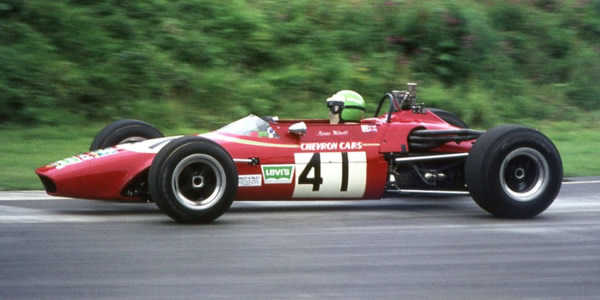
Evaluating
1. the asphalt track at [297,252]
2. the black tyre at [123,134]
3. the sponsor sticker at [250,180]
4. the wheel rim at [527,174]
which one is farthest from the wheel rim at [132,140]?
the wheel rim at [527,174]

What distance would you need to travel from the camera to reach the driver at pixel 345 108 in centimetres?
867

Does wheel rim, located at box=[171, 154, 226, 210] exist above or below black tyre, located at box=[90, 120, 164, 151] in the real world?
below

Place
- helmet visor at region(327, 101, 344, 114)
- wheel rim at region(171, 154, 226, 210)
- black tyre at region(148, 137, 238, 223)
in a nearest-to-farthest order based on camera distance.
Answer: black tyre at region(148, 137, 238, 223) → wheel rim at region(171, 154, 226, 210) → helmet visor at region(327, 101, 344, 114)

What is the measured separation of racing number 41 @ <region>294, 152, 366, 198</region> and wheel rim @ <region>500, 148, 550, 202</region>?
1.28 meters

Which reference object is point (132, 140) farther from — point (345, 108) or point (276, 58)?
point (276, 58)

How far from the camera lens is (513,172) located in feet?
26.0

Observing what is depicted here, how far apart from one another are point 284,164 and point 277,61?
8205 millimetres

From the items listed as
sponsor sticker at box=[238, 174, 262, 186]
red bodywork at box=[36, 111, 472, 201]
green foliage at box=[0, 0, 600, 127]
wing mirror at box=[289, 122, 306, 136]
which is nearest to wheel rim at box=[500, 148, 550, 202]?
red bodywork at box=[36, 111, 472, 201]

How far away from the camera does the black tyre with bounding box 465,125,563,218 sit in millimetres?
7641

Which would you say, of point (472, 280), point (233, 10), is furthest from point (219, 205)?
point (233, 10)

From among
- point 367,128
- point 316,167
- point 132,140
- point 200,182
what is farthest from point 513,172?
point 132,140

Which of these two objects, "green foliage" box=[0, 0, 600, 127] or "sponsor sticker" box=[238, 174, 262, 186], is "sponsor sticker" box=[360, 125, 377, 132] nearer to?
"sponsor sticker" box=[238, 174, 262, 186]

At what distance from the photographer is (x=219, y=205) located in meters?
7.26

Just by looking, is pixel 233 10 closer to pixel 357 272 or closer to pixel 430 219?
pixel 430 219
